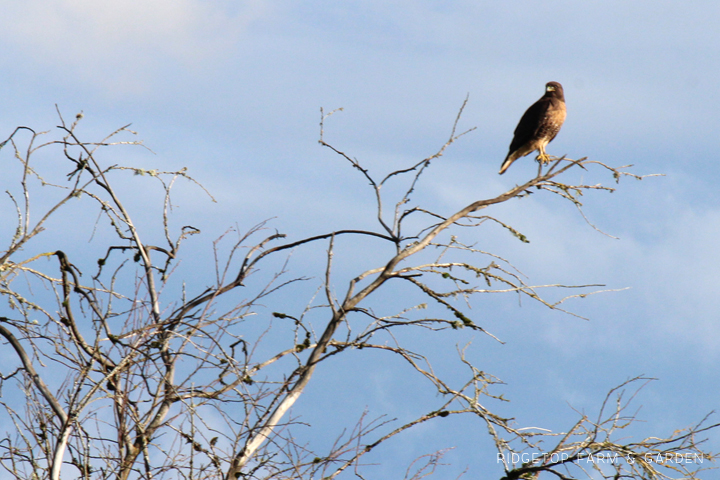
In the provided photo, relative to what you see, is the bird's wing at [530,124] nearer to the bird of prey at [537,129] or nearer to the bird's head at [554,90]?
the bird of prey at [537,129]

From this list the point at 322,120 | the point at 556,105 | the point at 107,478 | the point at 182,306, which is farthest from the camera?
the point at 556,105

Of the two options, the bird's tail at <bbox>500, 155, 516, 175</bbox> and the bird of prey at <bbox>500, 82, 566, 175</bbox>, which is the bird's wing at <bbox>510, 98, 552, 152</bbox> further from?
the bird's tail at <bbox>500, 155, 516, 175</bbox>

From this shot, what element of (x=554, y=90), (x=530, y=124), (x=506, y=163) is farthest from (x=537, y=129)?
(x=554, y=90)

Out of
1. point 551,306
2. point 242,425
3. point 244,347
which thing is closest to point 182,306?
point 244,347

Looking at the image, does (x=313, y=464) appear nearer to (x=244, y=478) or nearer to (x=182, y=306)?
(x=244, y=478)

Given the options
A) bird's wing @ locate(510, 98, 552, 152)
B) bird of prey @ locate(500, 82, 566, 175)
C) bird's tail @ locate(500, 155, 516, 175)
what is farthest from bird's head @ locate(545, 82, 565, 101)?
bird's tail @ locate(500, 155, 516, 175)

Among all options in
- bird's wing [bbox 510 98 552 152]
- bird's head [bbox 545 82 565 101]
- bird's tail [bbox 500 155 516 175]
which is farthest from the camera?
bird's head [bbox 545 82 565 101]

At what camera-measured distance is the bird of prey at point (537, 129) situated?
9.30 meters

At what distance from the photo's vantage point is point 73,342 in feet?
15.4

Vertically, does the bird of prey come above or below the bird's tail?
above

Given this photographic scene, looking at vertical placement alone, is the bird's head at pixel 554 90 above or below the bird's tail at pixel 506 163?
above

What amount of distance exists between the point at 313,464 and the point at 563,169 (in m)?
3.41

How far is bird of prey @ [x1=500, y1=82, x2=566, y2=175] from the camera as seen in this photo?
366 inches

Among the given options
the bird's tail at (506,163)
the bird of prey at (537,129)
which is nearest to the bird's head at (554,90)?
the bird of prey at (537,129)
